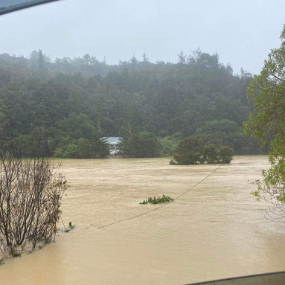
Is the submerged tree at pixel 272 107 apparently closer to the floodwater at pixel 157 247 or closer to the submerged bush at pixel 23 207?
the floodwater at pixel 157 247

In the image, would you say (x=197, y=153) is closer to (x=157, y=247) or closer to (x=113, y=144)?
(x=113, y=144)

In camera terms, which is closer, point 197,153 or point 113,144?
point 197,153

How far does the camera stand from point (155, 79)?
1789 inches

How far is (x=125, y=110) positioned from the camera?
37.3 metres

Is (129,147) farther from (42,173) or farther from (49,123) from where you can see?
(42,173)

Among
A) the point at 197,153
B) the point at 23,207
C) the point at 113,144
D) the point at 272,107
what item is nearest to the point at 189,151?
the point at 197,153

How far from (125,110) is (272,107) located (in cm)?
3301

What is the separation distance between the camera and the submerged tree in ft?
14.9

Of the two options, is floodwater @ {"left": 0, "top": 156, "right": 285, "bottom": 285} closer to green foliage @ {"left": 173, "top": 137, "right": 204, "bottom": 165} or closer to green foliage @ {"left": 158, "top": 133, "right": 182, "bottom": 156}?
green foliage @ {"left": 173, "top": 137, "right": 204, "bottom": 165}

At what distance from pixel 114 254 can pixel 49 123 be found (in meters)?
27.8

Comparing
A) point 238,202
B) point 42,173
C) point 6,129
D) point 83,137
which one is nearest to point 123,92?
point 83,137

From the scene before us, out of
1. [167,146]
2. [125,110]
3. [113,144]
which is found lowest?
[167,146]

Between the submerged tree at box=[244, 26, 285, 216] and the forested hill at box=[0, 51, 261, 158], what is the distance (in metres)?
19.9

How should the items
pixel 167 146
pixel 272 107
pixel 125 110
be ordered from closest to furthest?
pixel 272 107 → pixel 167 146 → pixel 125 110
